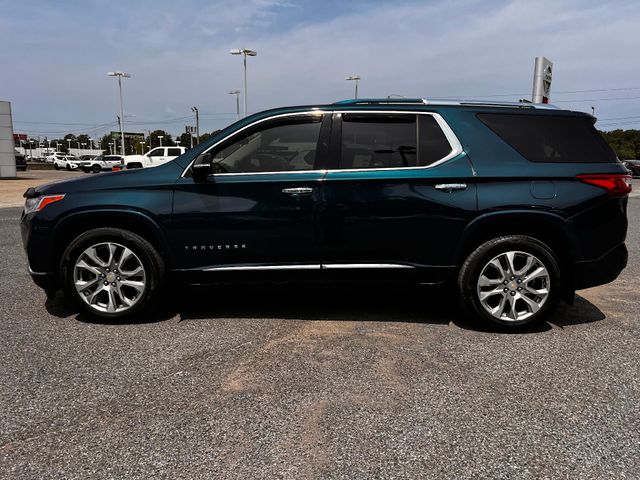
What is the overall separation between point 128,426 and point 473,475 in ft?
5.72

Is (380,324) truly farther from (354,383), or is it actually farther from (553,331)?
(553,331)

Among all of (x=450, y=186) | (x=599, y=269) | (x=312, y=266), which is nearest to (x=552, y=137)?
(x=450, y=186)

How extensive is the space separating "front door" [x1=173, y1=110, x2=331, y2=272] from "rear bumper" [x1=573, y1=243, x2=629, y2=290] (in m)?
2.13

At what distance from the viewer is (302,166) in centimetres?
391

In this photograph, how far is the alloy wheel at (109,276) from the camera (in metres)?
3.97

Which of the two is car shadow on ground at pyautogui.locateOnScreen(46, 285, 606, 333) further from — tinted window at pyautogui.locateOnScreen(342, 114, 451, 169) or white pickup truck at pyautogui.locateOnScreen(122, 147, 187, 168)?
white pickup truck at pyautogui.locateOnScreen(122, 147, 187, 168)

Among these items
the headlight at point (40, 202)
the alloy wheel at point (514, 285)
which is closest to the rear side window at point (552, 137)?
the alloy wheel at point (514, 285)

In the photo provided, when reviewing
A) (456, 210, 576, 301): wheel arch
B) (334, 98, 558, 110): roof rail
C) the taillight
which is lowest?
(456, 210, 576, 301): wheel arch

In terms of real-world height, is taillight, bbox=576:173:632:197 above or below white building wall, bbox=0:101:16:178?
below

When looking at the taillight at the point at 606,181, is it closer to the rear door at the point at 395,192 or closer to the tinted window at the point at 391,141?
the rear door at the point at 395,192

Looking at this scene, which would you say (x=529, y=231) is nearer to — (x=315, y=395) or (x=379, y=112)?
(x=379, y=112)

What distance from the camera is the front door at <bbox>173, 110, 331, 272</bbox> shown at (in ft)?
12.6

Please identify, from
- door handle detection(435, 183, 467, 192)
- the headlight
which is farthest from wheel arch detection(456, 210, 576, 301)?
the headlight

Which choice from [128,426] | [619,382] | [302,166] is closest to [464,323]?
[619,382]
